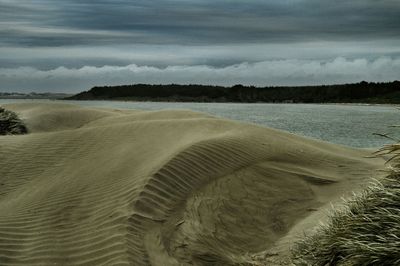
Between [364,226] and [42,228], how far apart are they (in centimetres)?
494

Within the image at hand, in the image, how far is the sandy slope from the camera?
7.47m

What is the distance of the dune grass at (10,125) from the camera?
1992cm

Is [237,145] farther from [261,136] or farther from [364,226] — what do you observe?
[364,226]

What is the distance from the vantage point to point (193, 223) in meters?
8.16

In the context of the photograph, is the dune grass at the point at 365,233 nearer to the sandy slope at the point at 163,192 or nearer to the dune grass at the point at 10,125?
the sandy slope at the point at 163,192

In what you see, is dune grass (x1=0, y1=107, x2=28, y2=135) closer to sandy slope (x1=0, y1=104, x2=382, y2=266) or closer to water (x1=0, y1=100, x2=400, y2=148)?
sandy slope (x1=0, y1=104, x2=382, y2=266)

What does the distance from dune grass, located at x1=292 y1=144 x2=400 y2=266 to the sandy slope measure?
1.33m

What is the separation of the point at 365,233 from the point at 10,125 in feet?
57.3

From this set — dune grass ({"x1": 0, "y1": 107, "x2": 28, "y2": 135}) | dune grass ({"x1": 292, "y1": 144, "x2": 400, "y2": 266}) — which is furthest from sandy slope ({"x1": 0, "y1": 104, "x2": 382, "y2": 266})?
dune grass ({"x1": 0, "y1": 107, "x2": 28, "y2": 135})

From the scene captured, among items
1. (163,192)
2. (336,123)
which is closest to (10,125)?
(163,192)

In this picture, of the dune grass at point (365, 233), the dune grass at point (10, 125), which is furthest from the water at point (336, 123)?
the dune grass at point (10, 125)

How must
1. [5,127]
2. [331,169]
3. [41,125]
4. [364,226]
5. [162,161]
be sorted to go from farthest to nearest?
→ [41,125], [5,127], [331,169], [162,161], [364,226]

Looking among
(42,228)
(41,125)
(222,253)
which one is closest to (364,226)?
(222,253)

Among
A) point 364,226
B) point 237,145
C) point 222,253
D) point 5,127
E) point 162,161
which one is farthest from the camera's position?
point 5,127
